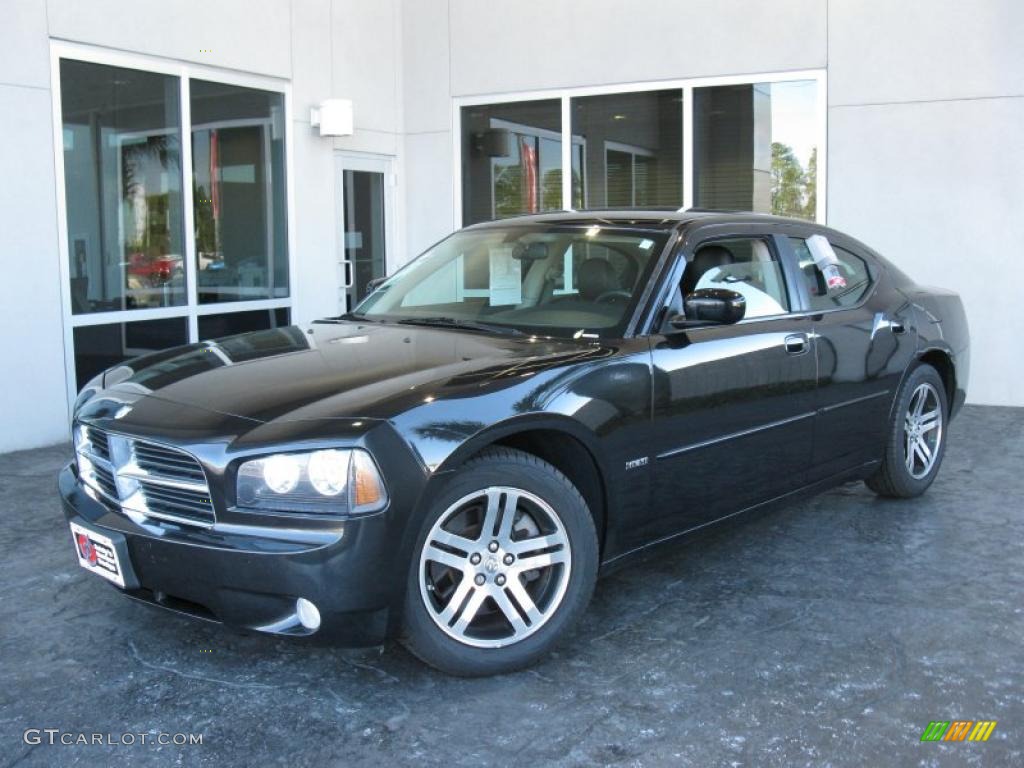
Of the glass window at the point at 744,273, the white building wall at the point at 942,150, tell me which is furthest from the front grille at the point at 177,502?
the white building wall at the point at 942,150

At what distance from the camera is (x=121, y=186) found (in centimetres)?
833

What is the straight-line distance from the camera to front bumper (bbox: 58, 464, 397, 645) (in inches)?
126

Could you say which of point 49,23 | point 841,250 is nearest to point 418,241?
point 49,23

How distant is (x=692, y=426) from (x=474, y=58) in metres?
7.64

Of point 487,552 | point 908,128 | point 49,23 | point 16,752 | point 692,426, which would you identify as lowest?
point 16,752

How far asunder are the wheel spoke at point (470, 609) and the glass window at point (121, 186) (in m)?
5.53

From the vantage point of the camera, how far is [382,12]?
1098 cm

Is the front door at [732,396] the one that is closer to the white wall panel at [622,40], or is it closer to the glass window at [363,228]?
the white wall panel at [622,40]

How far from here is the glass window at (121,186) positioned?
7.96 metres

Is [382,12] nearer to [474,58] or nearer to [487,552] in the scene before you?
[474,58]

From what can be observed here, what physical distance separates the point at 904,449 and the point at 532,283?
8.00ft

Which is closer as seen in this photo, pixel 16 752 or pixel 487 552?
pixel 16 752

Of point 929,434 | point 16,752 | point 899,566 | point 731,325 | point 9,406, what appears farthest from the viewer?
point 9,406
